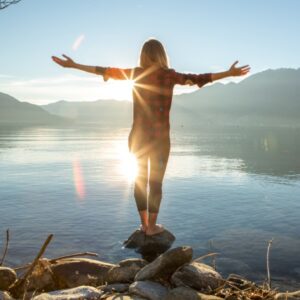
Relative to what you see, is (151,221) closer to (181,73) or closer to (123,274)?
(123,274)

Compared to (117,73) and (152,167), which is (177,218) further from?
(117,73)

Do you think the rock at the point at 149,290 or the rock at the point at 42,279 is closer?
the rock at the point at 149,290

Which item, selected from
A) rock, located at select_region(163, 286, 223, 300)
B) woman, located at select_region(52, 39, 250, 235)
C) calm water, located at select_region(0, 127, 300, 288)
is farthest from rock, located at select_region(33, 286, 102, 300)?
woman, located at select_region(52, 39, 250, 235)

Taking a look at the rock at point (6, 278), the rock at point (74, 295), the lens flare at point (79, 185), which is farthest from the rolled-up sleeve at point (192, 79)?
the lens flare at point (79, 185)

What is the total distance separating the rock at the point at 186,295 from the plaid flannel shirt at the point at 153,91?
8.90 ft

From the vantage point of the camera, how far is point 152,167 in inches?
259

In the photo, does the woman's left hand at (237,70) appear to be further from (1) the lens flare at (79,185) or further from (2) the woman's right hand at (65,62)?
(1) the lens flare at (79,185)

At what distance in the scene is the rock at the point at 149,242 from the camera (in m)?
6.62

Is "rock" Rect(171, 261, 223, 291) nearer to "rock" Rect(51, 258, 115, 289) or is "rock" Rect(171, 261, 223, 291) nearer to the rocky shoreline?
the rocky shoreline

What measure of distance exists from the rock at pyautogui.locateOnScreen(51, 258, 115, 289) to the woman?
1.51 m

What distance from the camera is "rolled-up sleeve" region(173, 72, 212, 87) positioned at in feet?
20.4

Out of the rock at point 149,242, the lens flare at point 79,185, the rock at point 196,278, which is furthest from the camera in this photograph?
the lens flare at point 79,185

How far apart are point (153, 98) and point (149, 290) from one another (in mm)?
3037

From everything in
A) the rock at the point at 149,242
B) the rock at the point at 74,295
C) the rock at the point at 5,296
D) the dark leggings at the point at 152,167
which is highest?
the dark leggings at the point at 152,167
